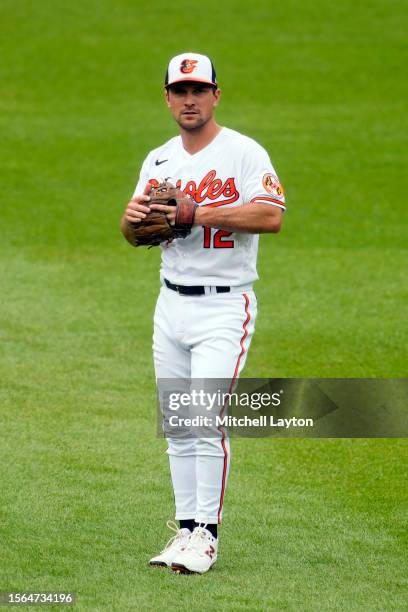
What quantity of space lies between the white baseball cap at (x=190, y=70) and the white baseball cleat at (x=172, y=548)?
2.06 metres

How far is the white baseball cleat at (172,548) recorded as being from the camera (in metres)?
5.41

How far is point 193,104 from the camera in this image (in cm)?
548

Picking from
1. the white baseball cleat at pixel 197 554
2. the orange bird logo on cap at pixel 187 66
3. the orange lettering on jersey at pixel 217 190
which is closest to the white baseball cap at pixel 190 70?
the orange bird logo on cap at pixel 187 66

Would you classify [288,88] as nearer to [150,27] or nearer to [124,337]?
[150,27]

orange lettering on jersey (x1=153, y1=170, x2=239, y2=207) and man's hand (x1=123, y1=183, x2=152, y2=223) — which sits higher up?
orange lettering on jersey (x1=153, y1=170, x2=239, y2=207)

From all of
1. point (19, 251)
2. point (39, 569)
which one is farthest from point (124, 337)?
point (39, 569)

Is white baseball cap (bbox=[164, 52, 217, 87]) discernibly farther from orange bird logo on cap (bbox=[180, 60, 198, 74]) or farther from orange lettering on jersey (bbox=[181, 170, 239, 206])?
orange lettering on jersey (bbox=[181, 170, 239, 206])

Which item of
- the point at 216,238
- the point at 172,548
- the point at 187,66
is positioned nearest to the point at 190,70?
the point at 187,66

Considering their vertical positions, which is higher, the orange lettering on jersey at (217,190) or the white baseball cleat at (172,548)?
the orange lettering on jersey at (217,190)

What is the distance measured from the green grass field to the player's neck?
188cm

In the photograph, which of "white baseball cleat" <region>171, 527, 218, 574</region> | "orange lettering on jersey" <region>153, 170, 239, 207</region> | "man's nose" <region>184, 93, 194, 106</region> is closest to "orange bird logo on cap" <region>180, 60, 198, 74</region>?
"man's nose" <region>184, 93, 194, 106</region>

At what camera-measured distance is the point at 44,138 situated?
1805 centimetres

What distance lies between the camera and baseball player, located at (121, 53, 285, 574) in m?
5.38

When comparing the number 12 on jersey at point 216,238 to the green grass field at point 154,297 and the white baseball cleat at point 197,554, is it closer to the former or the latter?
the white baseball cleat at point 197,554
